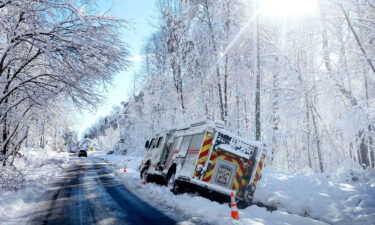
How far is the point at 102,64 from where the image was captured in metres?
8.00

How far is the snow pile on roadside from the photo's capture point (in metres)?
7.42

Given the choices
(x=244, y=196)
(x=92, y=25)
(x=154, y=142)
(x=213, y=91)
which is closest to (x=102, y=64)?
(x=92, y=25)

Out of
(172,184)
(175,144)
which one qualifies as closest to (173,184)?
Answer: (172,184)

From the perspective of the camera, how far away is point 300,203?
8.92 metres

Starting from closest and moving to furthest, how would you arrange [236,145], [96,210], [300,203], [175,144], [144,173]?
[96,210] → [300,203] → [236,145] → [175,144] → [144,173]

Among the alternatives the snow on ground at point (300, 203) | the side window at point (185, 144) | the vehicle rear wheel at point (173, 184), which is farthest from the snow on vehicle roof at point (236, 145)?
the vehicle rear wheel at point (173, 184)

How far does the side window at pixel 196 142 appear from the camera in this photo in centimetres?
979

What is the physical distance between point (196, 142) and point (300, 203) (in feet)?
12.3

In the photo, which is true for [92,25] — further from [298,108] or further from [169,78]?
[169,78]

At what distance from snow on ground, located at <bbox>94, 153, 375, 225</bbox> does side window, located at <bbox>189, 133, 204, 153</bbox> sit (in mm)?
1623

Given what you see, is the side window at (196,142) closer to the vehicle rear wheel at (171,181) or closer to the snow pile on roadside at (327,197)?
the vehicle rear wheel at (171,181)

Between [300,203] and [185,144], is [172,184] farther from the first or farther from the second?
[300,203]

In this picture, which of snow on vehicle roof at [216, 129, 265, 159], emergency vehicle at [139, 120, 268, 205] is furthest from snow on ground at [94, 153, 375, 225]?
snow on vehicle roof at [216, 129, 265, 159]

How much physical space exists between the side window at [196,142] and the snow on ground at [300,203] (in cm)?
162
